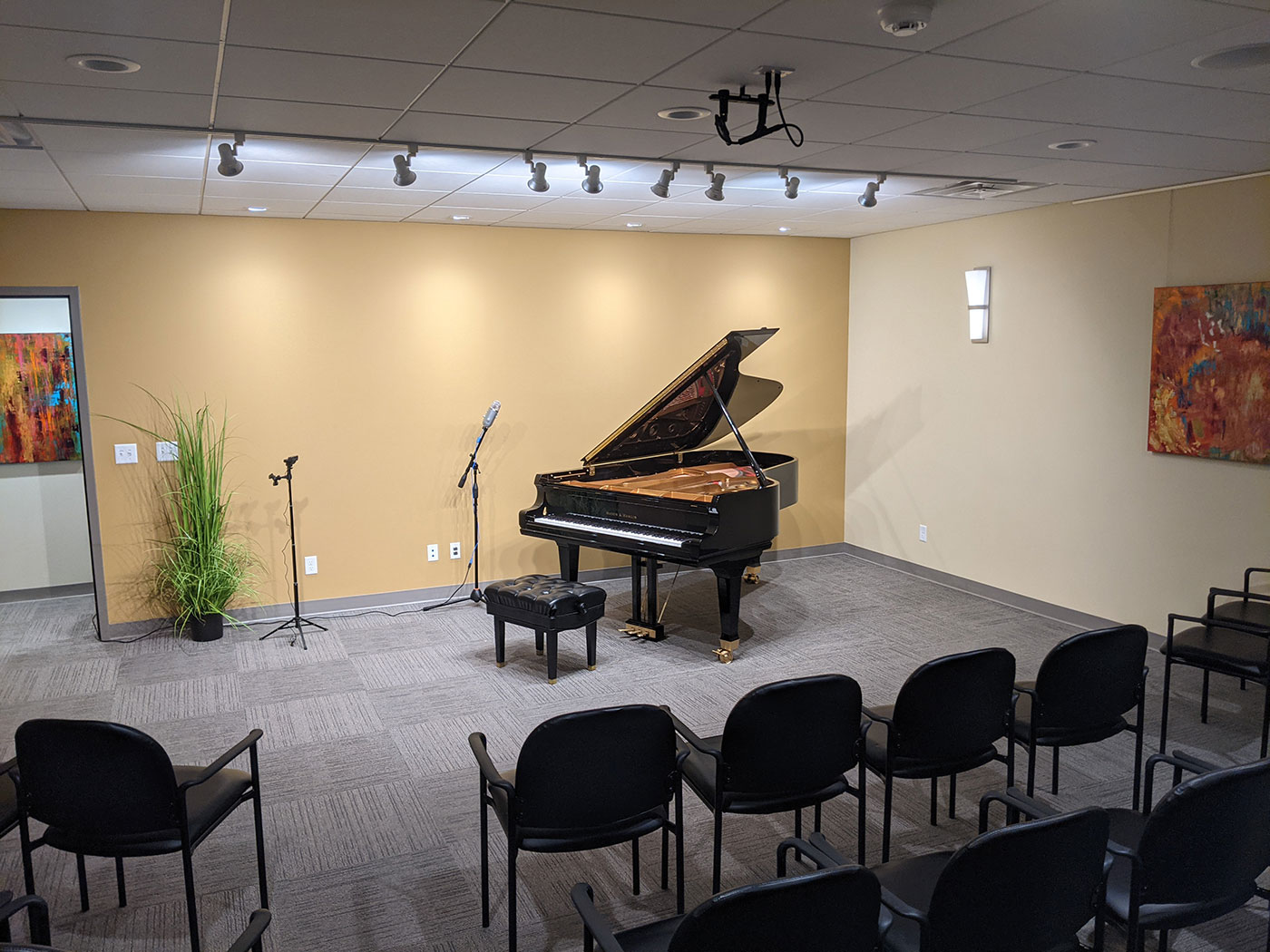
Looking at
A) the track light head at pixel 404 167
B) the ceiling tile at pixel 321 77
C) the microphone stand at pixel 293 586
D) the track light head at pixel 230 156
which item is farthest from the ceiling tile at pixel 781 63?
the microphone stand at pixel 293 586

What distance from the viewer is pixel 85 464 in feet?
19.9

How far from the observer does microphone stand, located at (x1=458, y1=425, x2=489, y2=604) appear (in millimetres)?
6984

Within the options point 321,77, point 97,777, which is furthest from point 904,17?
point 97,777

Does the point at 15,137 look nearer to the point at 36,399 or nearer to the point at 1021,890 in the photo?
the point at 36,399

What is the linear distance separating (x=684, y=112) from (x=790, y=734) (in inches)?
90.8

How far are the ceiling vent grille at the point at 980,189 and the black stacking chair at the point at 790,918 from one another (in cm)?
443

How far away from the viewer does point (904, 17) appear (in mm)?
2492

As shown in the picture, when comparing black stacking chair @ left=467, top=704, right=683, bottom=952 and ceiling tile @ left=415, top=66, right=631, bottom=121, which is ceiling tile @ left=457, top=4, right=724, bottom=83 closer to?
ceiling tile @ left=415, top=66, right=631, bottom=121

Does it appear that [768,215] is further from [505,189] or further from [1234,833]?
[1234,833]

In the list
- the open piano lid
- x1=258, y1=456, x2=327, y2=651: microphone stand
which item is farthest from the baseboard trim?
the open piano lid

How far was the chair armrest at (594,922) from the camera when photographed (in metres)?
2.04

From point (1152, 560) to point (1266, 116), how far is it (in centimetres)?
289

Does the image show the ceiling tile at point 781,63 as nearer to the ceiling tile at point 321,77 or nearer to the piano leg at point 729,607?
the ceiling tile at point 321,77

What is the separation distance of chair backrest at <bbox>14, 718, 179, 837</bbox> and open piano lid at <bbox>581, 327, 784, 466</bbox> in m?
3.80
